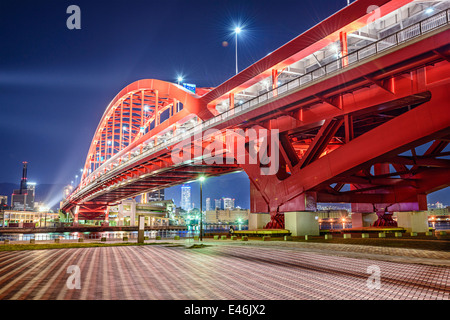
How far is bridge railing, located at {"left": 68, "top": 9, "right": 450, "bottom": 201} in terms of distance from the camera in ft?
54.5

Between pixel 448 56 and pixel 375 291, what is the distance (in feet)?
41.1

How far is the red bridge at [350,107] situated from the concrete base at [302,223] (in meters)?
0.77

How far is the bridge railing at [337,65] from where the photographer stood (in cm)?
1661

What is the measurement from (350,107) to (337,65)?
9.49 ft

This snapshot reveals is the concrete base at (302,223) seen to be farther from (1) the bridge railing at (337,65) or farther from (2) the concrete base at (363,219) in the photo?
(2) the concrete base at (363,219)

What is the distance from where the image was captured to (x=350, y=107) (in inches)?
834

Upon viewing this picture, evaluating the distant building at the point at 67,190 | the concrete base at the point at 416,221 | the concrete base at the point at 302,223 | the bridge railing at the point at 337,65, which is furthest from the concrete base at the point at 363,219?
the distant building at the point at 67,190

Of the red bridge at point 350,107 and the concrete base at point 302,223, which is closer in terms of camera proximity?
the red bridge at point 350,107

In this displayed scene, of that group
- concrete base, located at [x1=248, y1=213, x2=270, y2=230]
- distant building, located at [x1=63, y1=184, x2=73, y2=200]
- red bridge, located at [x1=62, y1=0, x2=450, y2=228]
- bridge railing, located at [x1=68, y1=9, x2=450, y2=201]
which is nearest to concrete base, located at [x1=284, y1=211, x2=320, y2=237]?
red bridge, located at [x1=62, y1=0, x2=450, y2=228]

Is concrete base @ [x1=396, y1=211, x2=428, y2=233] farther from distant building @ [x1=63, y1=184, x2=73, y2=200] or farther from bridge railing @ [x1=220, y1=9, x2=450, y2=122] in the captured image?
distant building @ [x1=63, y1=184, x2=73, y2=200]

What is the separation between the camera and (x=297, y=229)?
27.3 meters

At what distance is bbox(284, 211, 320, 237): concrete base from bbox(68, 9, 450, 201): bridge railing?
917 centimetres

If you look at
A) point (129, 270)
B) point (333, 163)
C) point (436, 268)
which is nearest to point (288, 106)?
point (333, 163)
